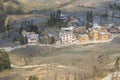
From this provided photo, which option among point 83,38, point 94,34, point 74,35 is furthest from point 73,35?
point 94,34

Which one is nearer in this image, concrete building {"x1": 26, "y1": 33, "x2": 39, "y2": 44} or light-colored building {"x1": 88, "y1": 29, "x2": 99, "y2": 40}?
concrete building {"x1": 26, "y1": 33, "x2": 39, "y2": 44}

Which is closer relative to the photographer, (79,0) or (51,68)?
(51,68)

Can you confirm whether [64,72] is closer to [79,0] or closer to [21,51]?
[21,51]

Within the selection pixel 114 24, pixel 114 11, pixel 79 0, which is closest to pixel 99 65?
pixel 114 24

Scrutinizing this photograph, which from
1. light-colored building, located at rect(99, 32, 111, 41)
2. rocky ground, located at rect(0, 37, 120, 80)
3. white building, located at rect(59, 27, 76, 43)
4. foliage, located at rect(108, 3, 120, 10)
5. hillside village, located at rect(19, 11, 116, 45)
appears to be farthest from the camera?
foliage, located at rect(108, 3, 120, 10)

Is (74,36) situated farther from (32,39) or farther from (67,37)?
(32,39)

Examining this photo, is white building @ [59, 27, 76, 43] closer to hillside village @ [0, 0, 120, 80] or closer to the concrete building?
hillside village @ [0, 0, 120, 80]

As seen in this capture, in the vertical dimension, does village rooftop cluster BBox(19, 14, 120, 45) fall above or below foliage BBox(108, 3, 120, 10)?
below

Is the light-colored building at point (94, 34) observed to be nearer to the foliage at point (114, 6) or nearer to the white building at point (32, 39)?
the white building at point (32, 39)

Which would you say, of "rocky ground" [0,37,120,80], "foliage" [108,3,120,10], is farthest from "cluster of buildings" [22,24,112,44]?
"foliage" [108,3,120,10]

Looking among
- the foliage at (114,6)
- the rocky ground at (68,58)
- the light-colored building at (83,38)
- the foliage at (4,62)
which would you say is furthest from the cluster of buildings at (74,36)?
the foliage at (114,6)

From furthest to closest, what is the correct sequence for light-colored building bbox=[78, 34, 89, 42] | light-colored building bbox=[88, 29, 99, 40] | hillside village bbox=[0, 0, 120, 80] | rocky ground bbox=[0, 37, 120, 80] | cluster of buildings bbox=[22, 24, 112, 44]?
light-colored building bbox=[88, 29, 99, 40], light-colored building bbox=[78, 34, 89, 42], cluster of buildings bbox=[22, 24, 112, 44], hillside village bbox=[0, 0, 120, 80], rocky ground bbox=[0, 37, 120, 80]
